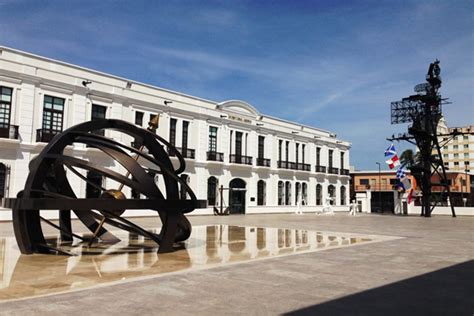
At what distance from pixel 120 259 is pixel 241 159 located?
2836 cm

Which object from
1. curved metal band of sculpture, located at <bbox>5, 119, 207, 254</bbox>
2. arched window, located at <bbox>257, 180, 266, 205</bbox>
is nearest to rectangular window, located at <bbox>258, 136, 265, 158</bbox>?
arched window, located at <bbox>257, 180, 266, 205</bbox>

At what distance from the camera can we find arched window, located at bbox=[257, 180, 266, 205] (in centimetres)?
4044

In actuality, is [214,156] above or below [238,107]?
below

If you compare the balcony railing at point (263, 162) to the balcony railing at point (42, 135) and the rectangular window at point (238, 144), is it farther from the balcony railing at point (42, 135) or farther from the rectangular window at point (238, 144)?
the balcony railing at point (42, 135)

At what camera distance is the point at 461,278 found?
8172 mm

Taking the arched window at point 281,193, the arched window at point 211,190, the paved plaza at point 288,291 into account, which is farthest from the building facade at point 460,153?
the paved plaza at point 288,291

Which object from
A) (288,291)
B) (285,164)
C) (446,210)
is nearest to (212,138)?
(285,164)

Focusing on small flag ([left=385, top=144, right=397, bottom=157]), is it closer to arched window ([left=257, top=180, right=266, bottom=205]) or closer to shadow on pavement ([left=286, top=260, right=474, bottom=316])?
arched window ([left=257, top=180, right=266, bottom=205])

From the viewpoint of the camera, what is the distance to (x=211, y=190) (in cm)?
3572

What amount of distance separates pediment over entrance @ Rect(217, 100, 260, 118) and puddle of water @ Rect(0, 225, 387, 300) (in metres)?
23.0

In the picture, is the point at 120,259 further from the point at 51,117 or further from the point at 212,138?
the point at 212,138

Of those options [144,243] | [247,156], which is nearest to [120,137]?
[247,156]

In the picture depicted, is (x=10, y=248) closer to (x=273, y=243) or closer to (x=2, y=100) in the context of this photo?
(x=273, y=243)

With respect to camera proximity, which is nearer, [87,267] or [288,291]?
[288,291]
